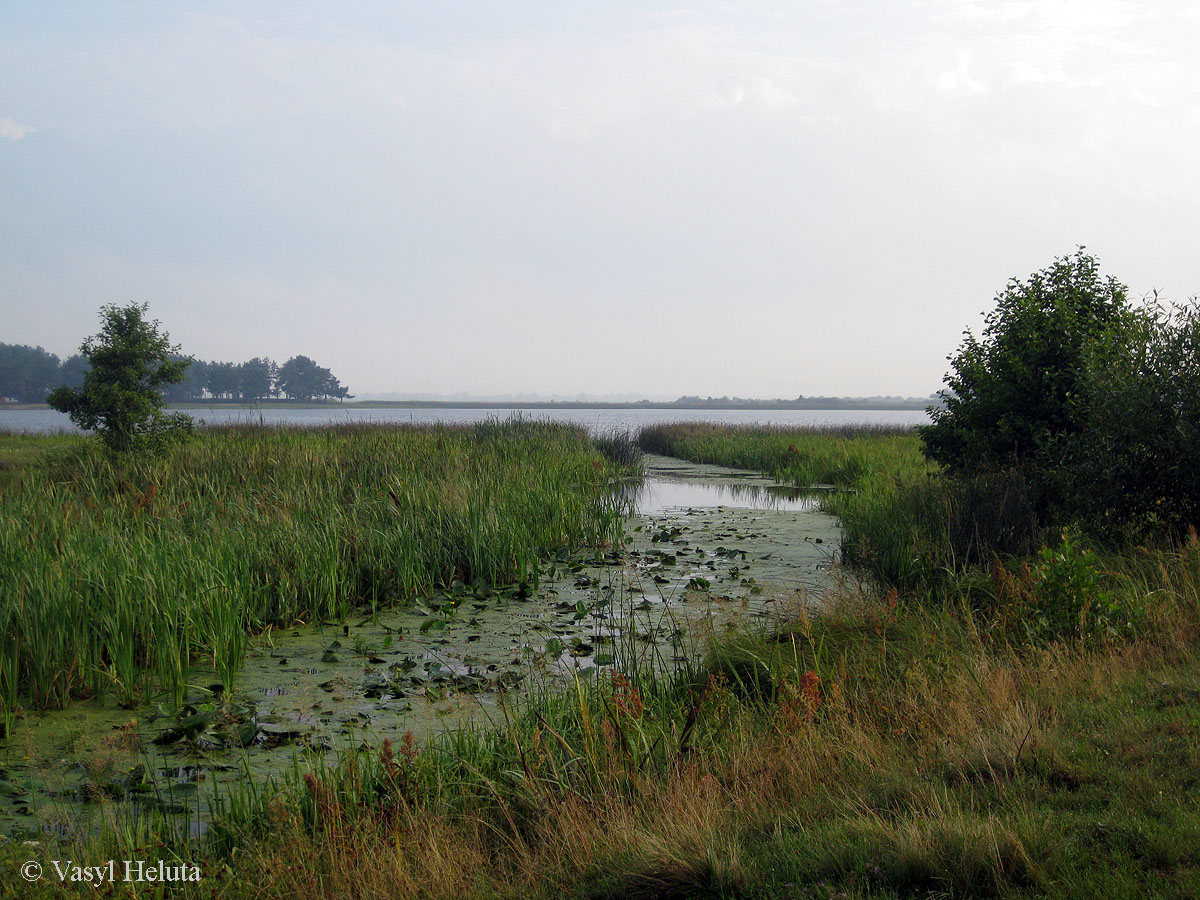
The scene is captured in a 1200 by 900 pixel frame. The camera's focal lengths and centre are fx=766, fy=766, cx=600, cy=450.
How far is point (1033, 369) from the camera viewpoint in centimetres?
1047

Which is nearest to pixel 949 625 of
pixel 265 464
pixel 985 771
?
pixel 985 771

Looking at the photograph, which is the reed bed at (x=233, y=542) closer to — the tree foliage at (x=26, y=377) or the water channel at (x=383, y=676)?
the water channel at (x=383, y=676)

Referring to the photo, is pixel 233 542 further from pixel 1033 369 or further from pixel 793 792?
pixel 1033 369

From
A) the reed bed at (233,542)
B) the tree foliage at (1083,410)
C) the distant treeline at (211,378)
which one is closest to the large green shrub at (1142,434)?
the tree foliage at (1083,410)

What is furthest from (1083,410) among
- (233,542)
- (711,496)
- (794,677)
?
(711,496)

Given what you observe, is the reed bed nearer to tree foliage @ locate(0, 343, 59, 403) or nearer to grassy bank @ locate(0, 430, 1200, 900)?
grassy bank @ locate(0, 430, 1200, 900)

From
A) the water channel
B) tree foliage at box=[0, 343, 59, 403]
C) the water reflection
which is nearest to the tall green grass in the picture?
the water channel

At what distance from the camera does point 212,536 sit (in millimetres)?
8609

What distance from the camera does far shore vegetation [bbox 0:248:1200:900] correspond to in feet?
10.3

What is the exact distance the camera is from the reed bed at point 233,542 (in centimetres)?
582

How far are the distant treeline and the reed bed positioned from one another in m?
91.1

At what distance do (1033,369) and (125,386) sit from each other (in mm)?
16270

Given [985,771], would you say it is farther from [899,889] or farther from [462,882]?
[462,882]

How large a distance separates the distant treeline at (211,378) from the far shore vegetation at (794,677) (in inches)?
3817
